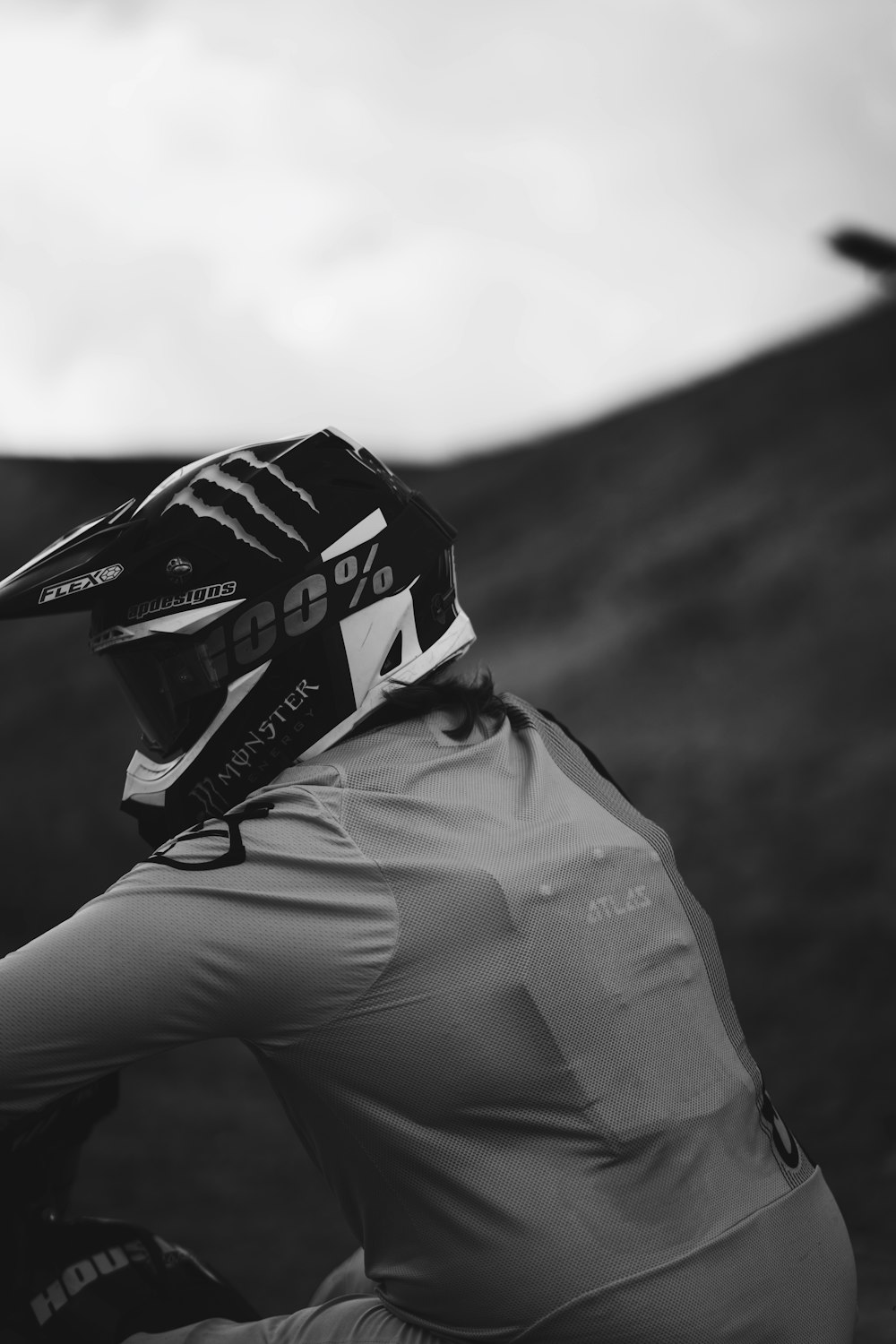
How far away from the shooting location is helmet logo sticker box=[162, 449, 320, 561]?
6.49 ft

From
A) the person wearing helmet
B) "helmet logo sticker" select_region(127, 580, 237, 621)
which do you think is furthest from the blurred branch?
the person wearing helmet

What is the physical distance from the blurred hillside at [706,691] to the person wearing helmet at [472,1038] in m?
2.00

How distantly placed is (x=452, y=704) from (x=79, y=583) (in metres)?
0.59

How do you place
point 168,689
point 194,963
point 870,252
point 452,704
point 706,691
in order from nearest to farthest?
point 194,963, point 452,704, point 168,689, point 706,691, point 870,252

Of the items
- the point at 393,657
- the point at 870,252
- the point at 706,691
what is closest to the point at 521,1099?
the point at 393,657

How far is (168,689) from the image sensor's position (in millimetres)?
2035

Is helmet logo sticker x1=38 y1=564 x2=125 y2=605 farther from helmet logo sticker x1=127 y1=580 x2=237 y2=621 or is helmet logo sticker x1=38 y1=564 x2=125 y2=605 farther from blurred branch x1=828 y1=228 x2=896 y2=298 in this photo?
blurred branch x1=828 y1=228 x2=896 y2=298

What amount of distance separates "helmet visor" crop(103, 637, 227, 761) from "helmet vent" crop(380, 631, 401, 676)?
250 millimetres

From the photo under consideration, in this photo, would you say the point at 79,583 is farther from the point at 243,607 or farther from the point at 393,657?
the point at 393,657

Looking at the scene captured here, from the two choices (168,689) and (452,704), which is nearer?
(452,704)

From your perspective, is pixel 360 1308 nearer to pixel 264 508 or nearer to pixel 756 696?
pixel 264 508

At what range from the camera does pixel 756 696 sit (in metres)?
7.20

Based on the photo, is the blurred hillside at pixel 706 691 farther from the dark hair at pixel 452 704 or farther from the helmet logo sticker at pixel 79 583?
the helmet logo sticker at pixel 79 583

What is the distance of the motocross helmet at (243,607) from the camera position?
196cm
